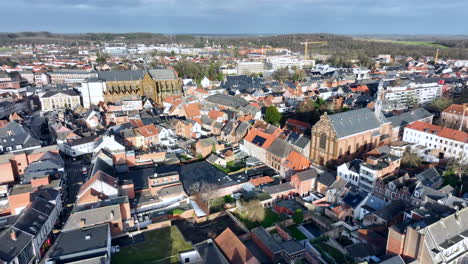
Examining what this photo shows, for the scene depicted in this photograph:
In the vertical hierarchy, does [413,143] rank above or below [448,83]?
below

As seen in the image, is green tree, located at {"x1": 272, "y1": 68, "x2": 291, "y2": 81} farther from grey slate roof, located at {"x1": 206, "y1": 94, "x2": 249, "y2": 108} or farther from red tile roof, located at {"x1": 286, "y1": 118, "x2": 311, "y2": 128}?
red tile roof, located at {"x1": 286, "y1": 118, "x2": 311, "y2": 128}

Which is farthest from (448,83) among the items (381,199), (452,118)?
(381,199)

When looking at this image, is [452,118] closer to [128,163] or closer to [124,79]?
[128,163]

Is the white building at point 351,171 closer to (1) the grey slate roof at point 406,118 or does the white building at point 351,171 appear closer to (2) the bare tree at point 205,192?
(2) the bare tree at point 205,192

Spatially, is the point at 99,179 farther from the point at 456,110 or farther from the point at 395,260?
the point at 456,110

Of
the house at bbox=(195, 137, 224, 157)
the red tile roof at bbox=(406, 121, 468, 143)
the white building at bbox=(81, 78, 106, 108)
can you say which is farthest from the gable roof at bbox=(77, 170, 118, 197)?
the white building at bbox=(81, 78, 106, 108)

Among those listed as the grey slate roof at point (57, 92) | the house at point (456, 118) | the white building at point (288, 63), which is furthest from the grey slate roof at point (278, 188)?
the white building at point (288, 63)
